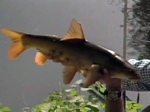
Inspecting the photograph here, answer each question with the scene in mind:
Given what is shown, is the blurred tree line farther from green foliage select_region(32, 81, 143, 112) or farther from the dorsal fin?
the dorsal fin

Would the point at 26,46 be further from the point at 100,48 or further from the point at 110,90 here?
the point at 110,90

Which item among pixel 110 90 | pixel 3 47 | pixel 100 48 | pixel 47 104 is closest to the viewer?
pixel 100 48

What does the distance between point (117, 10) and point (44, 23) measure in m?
0.38

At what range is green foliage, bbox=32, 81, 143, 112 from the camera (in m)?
1.55

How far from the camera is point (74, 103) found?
159 cm

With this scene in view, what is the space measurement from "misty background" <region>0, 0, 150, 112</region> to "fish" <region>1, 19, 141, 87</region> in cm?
81

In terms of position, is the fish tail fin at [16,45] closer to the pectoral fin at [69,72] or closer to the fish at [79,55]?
the fish at [79,55]

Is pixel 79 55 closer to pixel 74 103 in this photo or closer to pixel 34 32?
pixel 74 103

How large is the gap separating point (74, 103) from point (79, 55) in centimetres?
57

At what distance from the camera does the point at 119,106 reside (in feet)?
4.55

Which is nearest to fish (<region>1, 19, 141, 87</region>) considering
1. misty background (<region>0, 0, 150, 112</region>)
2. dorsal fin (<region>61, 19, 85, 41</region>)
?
dorsal fin (<region>61, 19, 85, 41</region>)

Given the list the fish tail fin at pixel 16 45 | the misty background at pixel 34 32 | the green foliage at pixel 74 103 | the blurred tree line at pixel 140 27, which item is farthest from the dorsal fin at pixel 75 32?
the blurred tree line at pixel 140 27

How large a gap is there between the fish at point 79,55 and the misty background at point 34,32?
0.81 meters

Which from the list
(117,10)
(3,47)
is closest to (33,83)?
(3,47)
